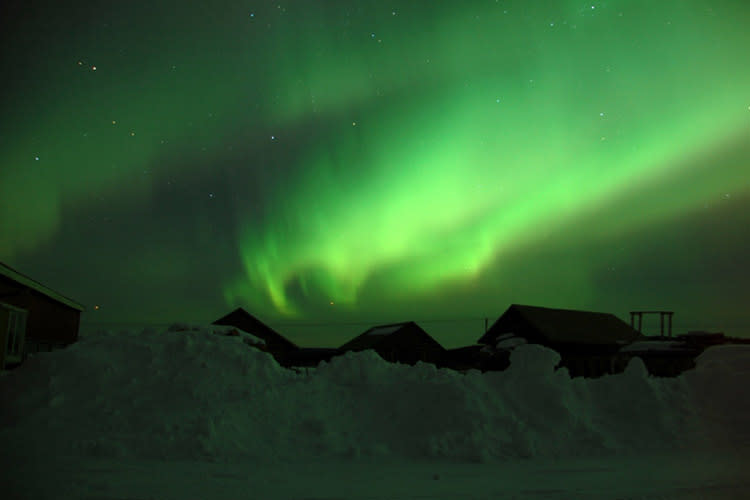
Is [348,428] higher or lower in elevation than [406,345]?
lower

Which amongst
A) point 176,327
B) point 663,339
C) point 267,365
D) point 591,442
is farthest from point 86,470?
point 663,339

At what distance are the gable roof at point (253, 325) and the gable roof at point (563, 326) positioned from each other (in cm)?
1611

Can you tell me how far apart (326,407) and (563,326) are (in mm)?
30724

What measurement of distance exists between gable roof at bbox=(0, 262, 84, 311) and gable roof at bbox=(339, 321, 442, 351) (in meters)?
21.3

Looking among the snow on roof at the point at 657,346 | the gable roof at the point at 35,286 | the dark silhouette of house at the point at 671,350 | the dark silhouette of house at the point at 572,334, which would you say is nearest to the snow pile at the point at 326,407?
the gable roof at the point at 35,286

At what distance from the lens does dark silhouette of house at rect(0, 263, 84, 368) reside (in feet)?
63.8

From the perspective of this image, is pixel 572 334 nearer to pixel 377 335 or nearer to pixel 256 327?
pixel 377 335

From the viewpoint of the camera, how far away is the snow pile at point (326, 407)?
35.7 feet

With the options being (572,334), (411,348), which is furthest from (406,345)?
(572,334)

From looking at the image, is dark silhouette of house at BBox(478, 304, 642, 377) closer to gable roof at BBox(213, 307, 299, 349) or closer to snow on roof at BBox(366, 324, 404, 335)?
snow on roof at BBox(366, 324, 404, 335)

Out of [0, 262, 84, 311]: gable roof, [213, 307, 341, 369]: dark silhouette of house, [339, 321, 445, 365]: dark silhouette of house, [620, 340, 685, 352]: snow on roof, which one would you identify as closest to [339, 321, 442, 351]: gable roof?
[339, 321, 445, 365]: dark silhouette of house

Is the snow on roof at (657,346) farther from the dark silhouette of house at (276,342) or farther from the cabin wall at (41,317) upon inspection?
the cabin wall at (41,317)

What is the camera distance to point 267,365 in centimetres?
1355

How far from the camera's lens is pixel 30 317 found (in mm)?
24734
